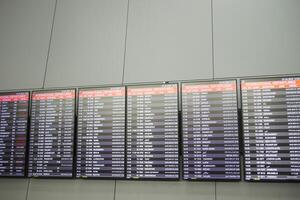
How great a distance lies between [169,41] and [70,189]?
180 cm

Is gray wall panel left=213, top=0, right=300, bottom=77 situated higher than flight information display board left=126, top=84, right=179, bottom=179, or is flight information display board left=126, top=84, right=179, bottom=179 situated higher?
gray wall panel left=213, top=0, right=300, bottom=77

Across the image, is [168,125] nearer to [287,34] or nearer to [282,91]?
[282,91]

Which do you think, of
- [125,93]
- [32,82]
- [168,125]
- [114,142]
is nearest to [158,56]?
[125,93]

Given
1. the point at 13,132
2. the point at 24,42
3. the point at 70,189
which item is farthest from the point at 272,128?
the point at 24,42

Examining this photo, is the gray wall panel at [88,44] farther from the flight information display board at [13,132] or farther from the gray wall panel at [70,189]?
the gray wall panel at [70,189]

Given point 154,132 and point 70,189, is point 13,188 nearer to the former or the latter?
point 70,189

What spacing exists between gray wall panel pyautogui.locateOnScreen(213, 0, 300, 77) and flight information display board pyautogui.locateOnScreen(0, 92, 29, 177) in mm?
2080

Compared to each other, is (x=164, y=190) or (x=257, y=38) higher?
(x=257, y=38)

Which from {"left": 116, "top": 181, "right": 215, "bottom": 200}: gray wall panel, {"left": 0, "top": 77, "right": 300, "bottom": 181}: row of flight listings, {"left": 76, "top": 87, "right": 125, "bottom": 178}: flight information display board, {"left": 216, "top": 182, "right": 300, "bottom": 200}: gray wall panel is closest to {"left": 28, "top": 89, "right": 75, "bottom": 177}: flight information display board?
{"left": 0, "top": 77, "right": 300, "bottom": 181}: row of flight listings

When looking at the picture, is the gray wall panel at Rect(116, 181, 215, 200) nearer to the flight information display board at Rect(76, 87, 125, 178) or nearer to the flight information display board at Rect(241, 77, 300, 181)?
the flight information display board at Rect(76, 87, 125, 178)

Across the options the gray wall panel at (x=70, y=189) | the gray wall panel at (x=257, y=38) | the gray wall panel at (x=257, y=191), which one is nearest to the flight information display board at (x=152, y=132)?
the gray wall panel at (x=70, y=189)

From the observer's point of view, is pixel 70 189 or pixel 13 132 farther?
pixel 13 132

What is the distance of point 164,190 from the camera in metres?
3.15

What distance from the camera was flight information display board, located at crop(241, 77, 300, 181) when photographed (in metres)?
2.87
